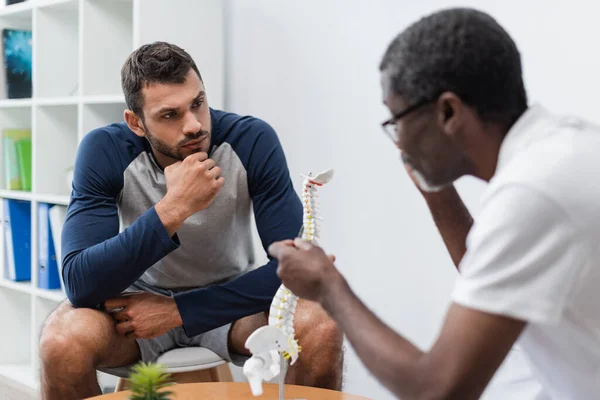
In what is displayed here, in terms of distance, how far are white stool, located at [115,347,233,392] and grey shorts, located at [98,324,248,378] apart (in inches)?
0.8

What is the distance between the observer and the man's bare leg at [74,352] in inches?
79.8

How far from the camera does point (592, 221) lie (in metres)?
1.05

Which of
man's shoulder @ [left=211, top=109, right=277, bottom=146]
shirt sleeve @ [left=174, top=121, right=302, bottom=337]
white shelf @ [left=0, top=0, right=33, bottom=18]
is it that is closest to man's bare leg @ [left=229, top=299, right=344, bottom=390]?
shirt sleeve @ [left=174, top=121, right=302, bottom=337]

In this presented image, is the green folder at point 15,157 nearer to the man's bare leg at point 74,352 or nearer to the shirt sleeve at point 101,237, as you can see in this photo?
the shirt sleeve at point 101,237

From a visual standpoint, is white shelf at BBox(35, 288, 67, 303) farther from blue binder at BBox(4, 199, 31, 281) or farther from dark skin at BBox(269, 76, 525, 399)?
dark skin at BBox(269, 76, 525, 399)

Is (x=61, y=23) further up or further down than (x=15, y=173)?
further up

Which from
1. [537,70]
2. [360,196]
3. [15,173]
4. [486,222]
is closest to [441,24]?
[486,222]

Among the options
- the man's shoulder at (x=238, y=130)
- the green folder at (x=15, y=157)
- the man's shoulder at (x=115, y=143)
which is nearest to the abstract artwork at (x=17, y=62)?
the green folder at (x=15, y=157)

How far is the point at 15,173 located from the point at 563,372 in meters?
2.70

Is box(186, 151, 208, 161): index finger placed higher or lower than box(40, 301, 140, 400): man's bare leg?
higher

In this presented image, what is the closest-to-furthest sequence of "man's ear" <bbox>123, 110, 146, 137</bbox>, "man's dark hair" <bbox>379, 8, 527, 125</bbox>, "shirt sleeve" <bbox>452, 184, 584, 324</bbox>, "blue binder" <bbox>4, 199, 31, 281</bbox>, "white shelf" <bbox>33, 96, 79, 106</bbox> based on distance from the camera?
1. "shirt sleeve" <bbox>452, 184, 584, 324</bbox>
2. "man's dark hair" <bbox>379, 8, 527, 125</bbox>
3. "man's ear" <bbox>123, 110, 146, 137</bbox>
4. "white shelf" <bbox>33, 96, 79, 106</bbox>
5. "blue binder" <bbox>4, 199, 31, 281</bbox>

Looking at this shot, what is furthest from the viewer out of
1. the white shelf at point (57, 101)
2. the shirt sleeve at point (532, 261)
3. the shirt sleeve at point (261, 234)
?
the white shelf at point (57, 101)

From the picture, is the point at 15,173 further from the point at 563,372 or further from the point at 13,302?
the point at 563,372

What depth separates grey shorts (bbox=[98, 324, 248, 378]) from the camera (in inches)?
85.8
